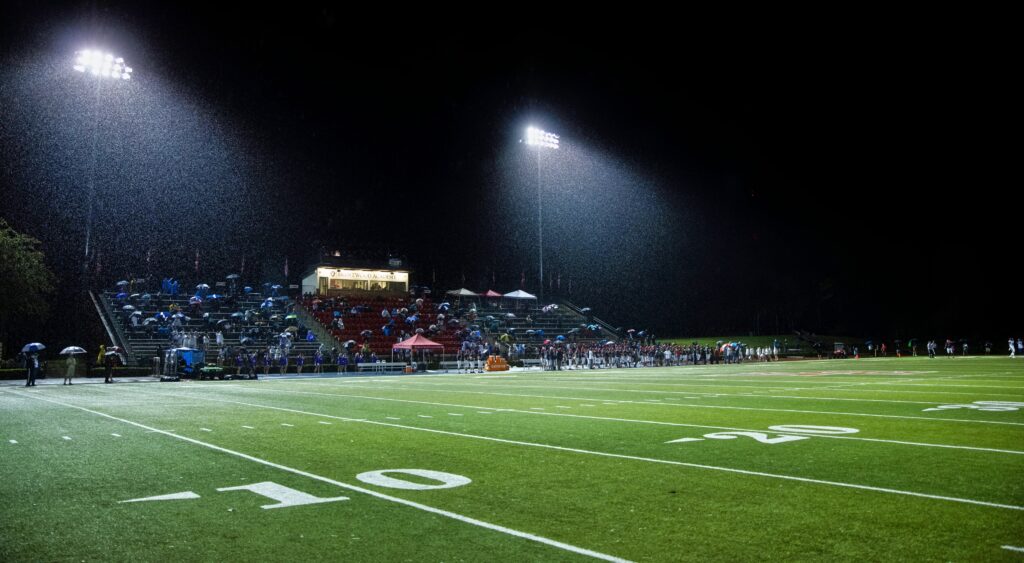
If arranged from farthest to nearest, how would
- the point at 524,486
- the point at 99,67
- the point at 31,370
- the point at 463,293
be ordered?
the point at 463,293
the point at 99,67
the point at 31,370
the point at 524,486

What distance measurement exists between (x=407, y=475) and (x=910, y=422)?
26.0 feet

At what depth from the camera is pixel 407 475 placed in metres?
6.78

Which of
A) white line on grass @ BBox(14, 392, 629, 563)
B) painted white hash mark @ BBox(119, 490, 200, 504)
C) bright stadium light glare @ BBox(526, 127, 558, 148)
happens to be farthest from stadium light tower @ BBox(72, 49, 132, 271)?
painted white hash mark @ BBox(119, 490, 200, 504)

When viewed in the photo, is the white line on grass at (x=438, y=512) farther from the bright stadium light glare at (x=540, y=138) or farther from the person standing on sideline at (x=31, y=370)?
the bright stadium light glare at (x=540, y=138)

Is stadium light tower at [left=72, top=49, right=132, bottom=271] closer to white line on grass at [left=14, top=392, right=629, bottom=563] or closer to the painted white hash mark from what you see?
white line on grass at [left=14, top=392, right=629, bottom=563]

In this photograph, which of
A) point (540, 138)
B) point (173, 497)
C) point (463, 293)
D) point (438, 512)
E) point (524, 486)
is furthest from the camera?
point (463, 293)

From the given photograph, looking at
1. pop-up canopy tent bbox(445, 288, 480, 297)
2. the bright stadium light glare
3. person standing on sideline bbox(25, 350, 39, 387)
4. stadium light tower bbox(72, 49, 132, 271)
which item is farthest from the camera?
pop-up canopy tent bbox(445, 288, 480, 297)

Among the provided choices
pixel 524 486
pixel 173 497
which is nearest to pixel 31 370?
pixel 173 497

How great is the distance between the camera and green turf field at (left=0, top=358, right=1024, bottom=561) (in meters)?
4.38

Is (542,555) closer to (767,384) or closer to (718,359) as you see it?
(767,384)

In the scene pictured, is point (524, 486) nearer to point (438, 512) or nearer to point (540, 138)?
point (438, 512)

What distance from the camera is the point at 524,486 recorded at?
621 cm

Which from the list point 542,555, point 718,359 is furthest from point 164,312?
point 542,555

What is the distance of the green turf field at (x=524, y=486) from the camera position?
4.38 meters
